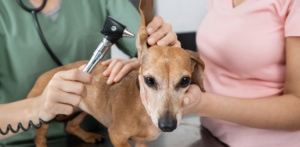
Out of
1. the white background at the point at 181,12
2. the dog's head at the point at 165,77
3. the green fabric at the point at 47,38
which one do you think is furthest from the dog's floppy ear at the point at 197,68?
the white background at the point at 181,12

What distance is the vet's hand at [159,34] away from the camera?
73 cm

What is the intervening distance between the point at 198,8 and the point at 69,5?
2.86 ft

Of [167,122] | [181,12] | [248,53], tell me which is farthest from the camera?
[181,12]

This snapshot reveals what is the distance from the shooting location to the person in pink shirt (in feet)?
2.52

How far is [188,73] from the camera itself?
68 cm

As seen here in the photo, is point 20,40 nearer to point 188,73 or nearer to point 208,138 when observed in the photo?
point 188,73

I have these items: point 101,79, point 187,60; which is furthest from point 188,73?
point 101,79

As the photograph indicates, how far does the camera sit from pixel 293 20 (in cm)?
76

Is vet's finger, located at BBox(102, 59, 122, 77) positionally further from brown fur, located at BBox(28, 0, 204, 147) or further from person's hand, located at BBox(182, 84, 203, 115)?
person's hand, located at BBox(182, 84, 203, 115)

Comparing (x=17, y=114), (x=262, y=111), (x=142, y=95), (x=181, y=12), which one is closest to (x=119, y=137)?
(x=142, y=95)

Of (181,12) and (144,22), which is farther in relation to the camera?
(181,12)

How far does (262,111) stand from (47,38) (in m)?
0.55

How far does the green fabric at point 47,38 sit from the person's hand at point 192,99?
339mm

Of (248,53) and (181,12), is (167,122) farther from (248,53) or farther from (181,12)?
(181,12)
